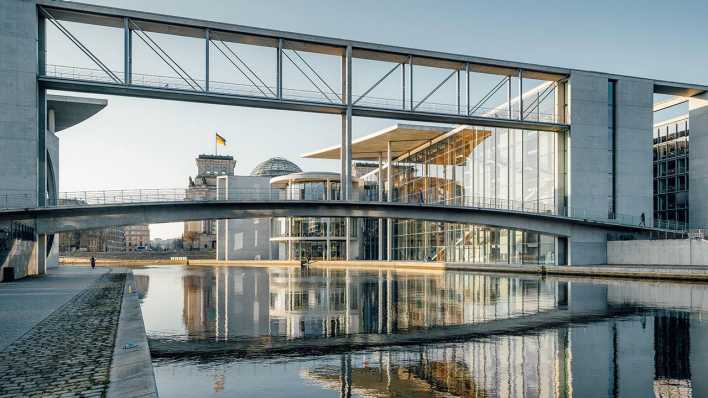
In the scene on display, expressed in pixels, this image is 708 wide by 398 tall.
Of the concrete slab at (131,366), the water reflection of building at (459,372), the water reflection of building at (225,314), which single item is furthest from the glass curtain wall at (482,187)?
the concrete slab at (131,366)

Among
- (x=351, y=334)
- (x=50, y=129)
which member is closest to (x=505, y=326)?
(x=351, y=334)

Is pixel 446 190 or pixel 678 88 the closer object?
pixel 678 88

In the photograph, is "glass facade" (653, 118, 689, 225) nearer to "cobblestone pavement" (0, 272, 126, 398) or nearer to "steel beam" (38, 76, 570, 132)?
"steel beam" (38, 76, 570, 132)

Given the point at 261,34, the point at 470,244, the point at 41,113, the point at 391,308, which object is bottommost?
the point at 470,244

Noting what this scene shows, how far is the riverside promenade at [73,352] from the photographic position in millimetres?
7059

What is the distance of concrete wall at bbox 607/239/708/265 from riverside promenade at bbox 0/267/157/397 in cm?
3467

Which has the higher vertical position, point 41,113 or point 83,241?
point 41,113

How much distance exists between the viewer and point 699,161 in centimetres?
5081

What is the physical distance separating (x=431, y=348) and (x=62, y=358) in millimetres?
5879

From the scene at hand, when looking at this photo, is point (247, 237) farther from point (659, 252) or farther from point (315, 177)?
point (659, 252)

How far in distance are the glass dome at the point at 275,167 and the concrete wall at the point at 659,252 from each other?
267 feet

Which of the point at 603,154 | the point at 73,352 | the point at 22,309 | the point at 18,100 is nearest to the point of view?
the point at 73,352

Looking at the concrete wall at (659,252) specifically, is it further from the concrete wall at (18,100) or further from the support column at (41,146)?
the concrete wall at (18,100)

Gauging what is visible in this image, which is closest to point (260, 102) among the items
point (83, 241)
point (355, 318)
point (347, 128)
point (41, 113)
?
point (347, 128)
